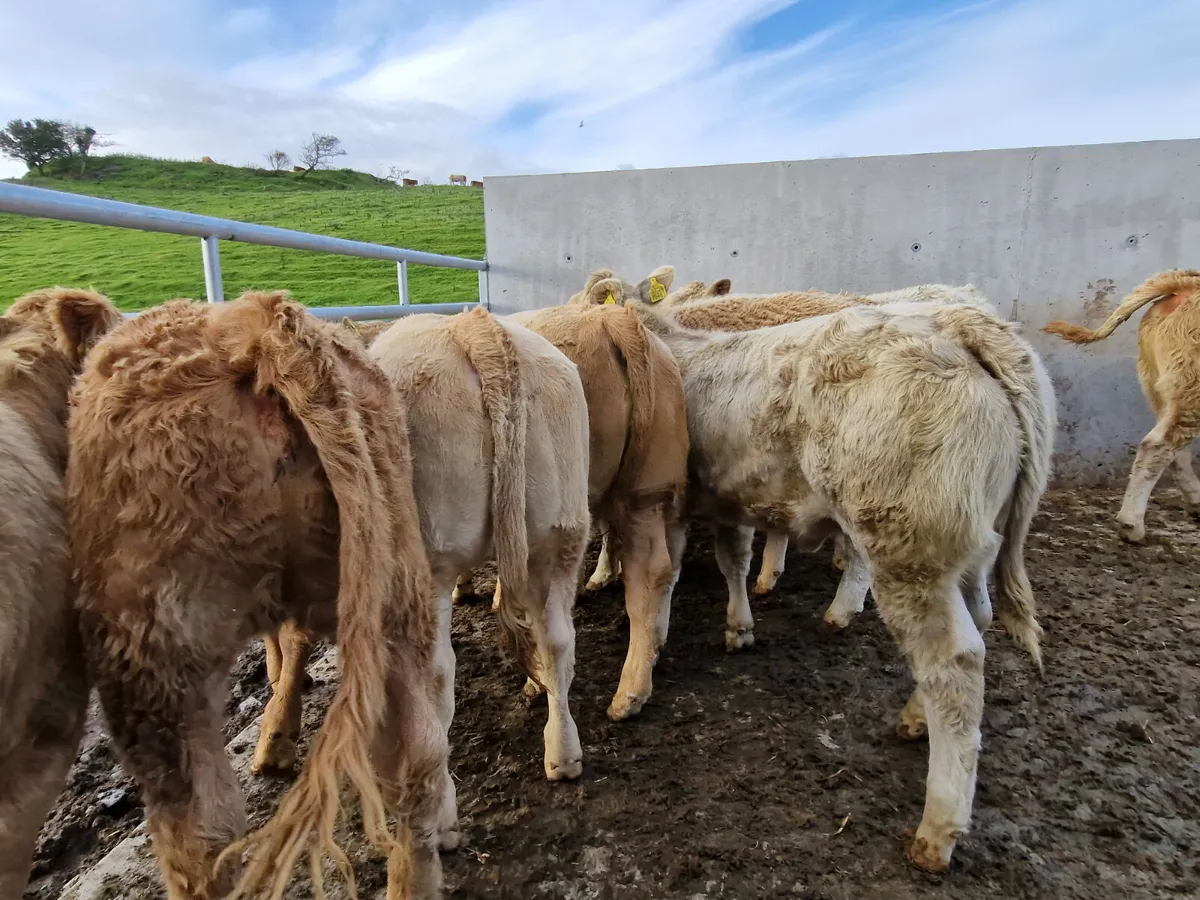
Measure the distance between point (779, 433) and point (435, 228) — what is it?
15.6 meters

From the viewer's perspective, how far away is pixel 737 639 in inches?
136

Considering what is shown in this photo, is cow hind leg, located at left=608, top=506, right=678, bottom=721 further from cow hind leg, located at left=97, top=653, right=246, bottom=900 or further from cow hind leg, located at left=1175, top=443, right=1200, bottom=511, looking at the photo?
cow hind leg, located at left=1175, top=443, right=1200, bottom=511

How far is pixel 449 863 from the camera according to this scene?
212 cm

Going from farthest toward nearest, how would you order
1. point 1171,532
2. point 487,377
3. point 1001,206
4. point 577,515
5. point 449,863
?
point 1001,206, point 1171,532, point 577,515, point 449,863, point 487,377

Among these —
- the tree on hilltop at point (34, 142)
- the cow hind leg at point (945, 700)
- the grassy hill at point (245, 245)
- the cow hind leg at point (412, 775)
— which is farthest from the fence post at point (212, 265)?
the tree on hilltop at point (34, 142)

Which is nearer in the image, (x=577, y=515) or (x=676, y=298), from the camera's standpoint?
(x=577, y=515)

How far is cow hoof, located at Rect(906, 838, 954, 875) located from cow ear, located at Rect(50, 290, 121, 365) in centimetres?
290

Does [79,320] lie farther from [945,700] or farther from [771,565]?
[771,565]

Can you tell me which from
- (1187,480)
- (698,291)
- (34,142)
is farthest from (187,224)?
(34,142)

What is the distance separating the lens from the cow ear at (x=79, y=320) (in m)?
1.63

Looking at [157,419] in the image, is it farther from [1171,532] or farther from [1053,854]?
[1171,532]

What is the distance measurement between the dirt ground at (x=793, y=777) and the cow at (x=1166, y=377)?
169cm

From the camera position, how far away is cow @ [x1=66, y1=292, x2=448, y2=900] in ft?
4.14

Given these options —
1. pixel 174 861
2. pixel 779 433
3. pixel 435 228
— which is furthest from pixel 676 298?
pixel 435 228
